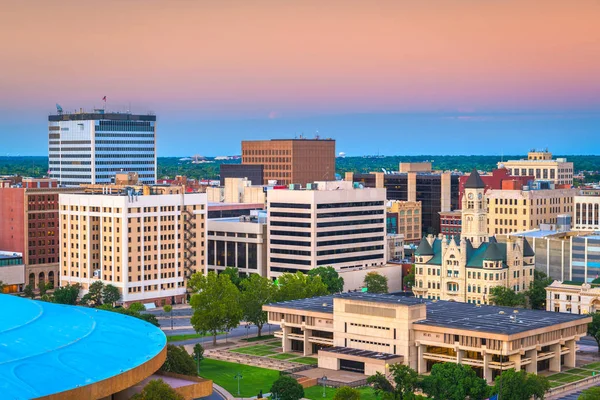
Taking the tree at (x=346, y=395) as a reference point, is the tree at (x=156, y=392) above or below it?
above

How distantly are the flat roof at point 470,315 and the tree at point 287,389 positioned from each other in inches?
1167

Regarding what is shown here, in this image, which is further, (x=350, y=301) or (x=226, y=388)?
(x=350, y=301)

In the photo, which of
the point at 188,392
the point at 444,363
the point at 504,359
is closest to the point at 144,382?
the point at 188,392

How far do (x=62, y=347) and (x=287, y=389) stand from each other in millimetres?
31105

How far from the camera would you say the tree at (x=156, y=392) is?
404ft

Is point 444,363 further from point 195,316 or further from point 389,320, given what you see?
point 195,316

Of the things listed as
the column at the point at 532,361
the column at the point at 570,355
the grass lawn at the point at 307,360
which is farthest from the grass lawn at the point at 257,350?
the column at the point at 570,355

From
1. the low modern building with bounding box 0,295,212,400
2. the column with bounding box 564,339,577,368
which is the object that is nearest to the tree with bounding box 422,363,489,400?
the low modern building with bounding box 0,295,212,400

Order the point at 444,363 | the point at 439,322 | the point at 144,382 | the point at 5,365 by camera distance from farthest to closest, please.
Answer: the point at 439,322, the point at 444,363, the point at 144,382, the point at 5,365

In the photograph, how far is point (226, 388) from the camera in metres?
157

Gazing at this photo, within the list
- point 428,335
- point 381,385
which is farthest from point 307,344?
point 381,385

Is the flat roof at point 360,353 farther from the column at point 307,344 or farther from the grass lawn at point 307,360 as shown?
the column at point 307,344

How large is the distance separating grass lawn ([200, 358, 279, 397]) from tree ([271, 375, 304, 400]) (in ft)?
30.2

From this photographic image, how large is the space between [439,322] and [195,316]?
143 ft
